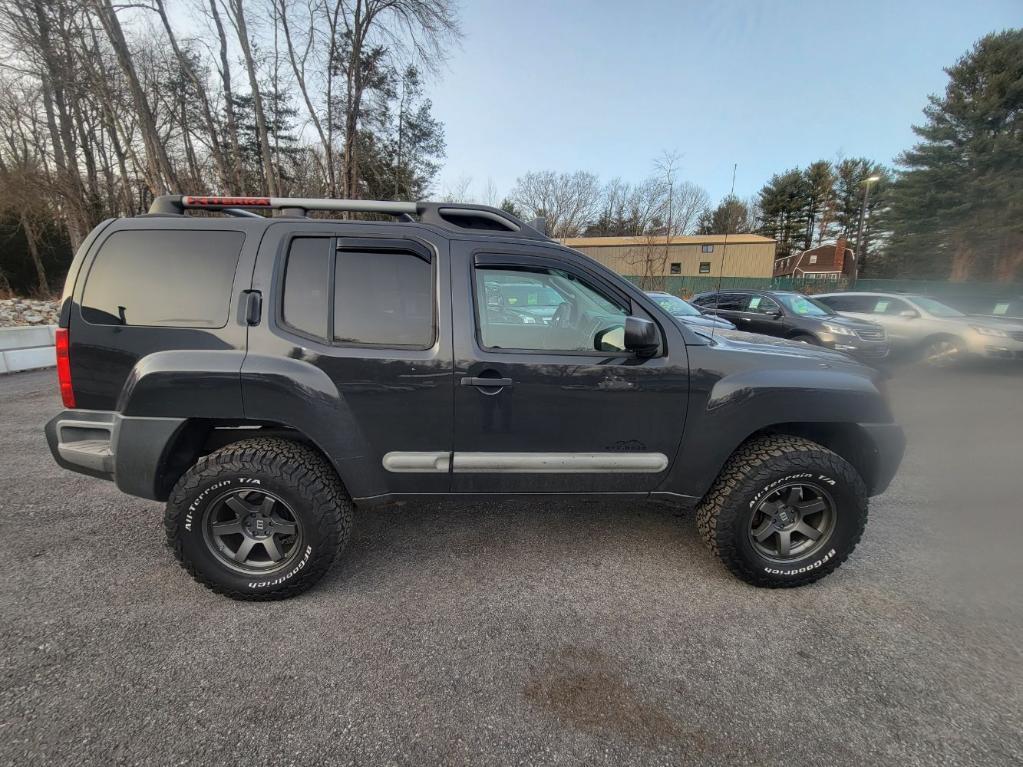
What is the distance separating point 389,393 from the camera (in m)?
2.20

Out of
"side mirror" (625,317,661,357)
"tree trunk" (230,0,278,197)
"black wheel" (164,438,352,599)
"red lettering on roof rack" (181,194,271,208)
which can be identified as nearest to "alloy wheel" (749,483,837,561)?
"side mirror" (625,317,661,357)

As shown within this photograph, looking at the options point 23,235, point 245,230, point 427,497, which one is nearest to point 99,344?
point 245,230

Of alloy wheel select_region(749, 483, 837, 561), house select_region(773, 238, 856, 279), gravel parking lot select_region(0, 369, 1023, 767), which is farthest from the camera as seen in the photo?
house select_region(773, 238, 856, 279)

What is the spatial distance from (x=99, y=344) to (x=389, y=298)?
146 cm

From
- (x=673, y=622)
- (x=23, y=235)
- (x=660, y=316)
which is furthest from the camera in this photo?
(x=23, y=235)

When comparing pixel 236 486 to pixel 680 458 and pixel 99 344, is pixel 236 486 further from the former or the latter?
pixel 680 458

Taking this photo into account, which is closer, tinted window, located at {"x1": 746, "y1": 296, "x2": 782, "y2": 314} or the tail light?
the tail light

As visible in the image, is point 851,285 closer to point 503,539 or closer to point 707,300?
point 707,300

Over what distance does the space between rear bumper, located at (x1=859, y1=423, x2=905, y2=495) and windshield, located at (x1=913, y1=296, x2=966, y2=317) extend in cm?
872

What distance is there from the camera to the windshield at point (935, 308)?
8539 millimetres

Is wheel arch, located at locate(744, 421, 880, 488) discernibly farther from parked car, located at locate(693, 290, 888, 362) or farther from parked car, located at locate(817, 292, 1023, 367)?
parked car, located at locate(817, 292, 1023, 367)

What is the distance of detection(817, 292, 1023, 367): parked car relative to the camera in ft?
26.0

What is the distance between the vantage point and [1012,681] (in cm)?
186

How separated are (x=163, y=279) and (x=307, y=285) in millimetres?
727
